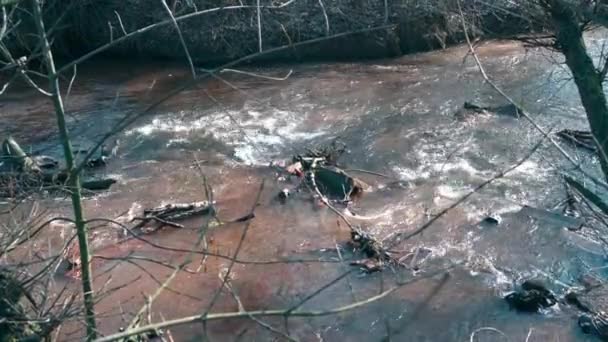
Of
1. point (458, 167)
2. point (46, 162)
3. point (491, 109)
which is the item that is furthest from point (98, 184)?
point (491, 109)

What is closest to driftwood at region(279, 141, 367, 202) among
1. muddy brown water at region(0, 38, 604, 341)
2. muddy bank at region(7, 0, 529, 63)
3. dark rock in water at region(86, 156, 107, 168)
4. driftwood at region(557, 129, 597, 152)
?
muddy brown water at region(0, 38, 604, 341)

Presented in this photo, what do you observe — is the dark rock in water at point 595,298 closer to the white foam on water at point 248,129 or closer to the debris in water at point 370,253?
the debris in water at point 370,253

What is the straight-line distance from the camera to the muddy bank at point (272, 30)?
13070mm

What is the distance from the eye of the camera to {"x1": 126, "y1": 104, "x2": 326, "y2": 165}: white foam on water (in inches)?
Result: 387

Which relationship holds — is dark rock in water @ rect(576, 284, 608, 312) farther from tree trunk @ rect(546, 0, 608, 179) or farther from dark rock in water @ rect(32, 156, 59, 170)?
dark rock in water @ rect(32, 156, 59, 170)

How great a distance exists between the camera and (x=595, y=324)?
6156mm

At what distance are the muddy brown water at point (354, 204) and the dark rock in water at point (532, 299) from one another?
0.26 ft

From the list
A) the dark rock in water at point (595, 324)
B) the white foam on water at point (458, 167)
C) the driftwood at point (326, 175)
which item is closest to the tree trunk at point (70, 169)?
the dark rock in water at point (595, 324)

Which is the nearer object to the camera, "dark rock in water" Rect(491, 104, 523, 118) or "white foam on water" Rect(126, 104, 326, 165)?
"white foam on water" Rect(126, 104, 326, 165)

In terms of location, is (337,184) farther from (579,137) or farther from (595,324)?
(595,324)

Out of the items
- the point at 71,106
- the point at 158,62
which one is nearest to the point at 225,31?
the point at 158,62

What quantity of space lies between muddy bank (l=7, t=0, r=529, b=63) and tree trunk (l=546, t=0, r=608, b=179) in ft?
20.1

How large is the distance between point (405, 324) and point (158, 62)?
8.58 meters

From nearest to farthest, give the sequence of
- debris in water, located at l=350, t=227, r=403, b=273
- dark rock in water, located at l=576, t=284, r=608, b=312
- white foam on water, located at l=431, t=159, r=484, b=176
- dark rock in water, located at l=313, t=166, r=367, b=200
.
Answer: dark rock in water, located at l=576, t=284, r=608, b=312
debris in water, located at l=350, t=227, r=403, b=273
dark rock in water, located at l=313, t=166, r=367, b=200
white foam on water, located at l=431, t=159, r=484, b=176
